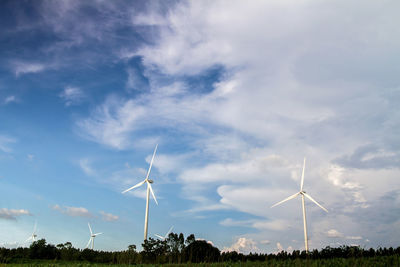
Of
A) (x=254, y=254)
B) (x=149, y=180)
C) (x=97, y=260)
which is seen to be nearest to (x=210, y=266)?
(x=254, y=254)

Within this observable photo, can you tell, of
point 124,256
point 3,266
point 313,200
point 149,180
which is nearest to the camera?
point 3,266

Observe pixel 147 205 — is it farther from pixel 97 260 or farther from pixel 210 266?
pixel 210 266

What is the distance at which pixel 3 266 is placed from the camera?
2962cm

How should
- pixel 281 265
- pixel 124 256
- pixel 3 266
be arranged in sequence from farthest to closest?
pixel 124 256, pixel 3 266, pixel 281 265

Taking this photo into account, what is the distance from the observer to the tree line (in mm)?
30475

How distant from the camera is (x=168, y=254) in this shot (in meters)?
39.9

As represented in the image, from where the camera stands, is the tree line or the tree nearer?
the tree line

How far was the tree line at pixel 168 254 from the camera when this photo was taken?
100.0 ft

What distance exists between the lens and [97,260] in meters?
43.6

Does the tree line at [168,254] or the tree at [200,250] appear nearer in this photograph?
the tree line at [168,254]

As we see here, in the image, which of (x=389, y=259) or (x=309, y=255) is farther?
(x=309, y=255)

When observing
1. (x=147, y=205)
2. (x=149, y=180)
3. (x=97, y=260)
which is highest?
(x=149, y=180)

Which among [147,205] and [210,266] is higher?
[147,205]

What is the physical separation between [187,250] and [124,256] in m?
7.80
